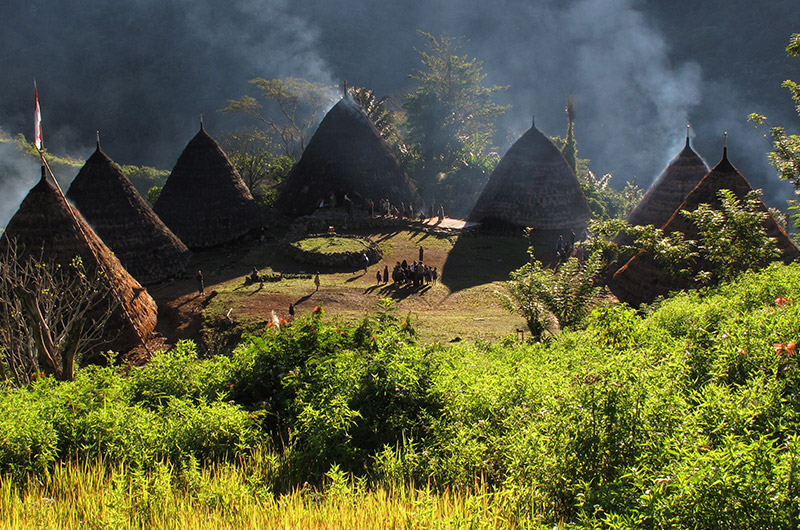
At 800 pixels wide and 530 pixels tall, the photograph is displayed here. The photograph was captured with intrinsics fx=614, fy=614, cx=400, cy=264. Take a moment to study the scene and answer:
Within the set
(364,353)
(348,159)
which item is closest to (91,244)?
(364,353)

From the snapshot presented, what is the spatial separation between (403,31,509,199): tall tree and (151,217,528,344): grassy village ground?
39.3 ft

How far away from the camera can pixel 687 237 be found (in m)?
13.4

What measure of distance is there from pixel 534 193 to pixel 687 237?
38.3 feet

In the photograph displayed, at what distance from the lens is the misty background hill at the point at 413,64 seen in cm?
5500

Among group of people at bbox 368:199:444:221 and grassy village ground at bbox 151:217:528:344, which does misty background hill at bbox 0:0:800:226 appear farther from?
grassy village ground at bbox 151:217:528:344

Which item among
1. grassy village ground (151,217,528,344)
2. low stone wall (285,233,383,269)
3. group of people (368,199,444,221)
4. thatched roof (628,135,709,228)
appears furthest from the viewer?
group of people (368,199,444,221)

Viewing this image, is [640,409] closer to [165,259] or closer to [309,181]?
[165,259]

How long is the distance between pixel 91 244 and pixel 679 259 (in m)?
12.3

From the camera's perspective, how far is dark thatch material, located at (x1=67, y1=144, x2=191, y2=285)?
18.2 meters

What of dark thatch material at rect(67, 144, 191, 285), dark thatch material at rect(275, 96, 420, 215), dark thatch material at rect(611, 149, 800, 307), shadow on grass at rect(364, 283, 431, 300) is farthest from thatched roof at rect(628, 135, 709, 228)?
dark thatch material at rect(67, 144, 191, 285)

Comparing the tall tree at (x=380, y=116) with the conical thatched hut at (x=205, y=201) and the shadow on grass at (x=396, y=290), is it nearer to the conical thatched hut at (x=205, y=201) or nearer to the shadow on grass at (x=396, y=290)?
the conical thatched hut at (x=205, y=201)

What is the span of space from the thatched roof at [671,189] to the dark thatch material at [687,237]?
3.83 m

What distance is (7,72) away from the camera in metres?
60.2

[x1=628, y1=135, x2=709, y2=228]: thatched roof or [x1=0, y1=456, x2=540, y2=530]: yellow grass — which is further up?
[x1=628, y1=135, x2=709, y2=228]: thatched roof
